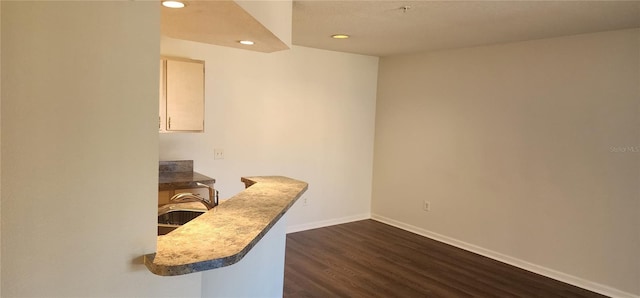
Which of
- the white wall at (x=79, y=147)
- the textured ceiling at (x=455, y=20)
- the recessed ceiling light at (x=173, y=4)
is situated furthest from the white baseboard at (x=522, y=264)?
the recessed ceiling light at (x=173, y=4)

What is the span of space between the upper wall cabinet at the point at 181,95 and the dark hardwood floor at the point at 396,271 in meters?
1.63

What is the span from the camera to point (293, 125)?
4.84 m

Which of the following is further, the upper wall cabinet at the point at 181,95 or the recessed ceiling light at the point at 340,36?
the recessed ceiling light at the point at 340,36

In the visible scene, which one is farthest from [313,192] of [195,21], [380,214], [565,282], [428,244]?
[195,21]

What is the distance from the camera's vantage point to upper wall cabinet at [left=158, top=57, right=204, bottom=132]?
3434mm

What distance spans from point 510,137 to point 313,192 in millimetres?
2355

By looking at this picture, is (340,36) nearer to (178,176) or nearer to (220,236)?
(178,176)

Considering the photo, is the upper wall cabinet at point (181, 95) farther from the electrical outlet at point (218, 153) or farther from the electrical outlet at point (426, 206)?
the electrical outlet at point (426, 206)

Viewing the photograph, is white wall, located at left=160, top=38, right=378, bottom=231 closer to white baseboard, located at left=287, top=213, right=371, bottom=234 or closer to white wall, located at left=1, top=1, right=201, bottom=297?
white baseboard, located at left=287, top=213, right=371, bottom=234

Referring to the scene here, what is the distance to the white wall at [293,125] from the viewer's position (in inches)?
163

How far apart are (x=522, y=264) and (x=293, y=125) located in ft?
9.39

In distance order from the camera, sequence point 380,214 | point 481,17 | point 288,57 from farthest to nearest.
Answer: point 380,214
point 288,57
point 481,17

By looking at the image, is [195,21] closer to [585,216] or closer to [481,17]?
[481,17]

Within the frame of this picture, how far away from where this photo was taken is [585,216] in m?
3.62
